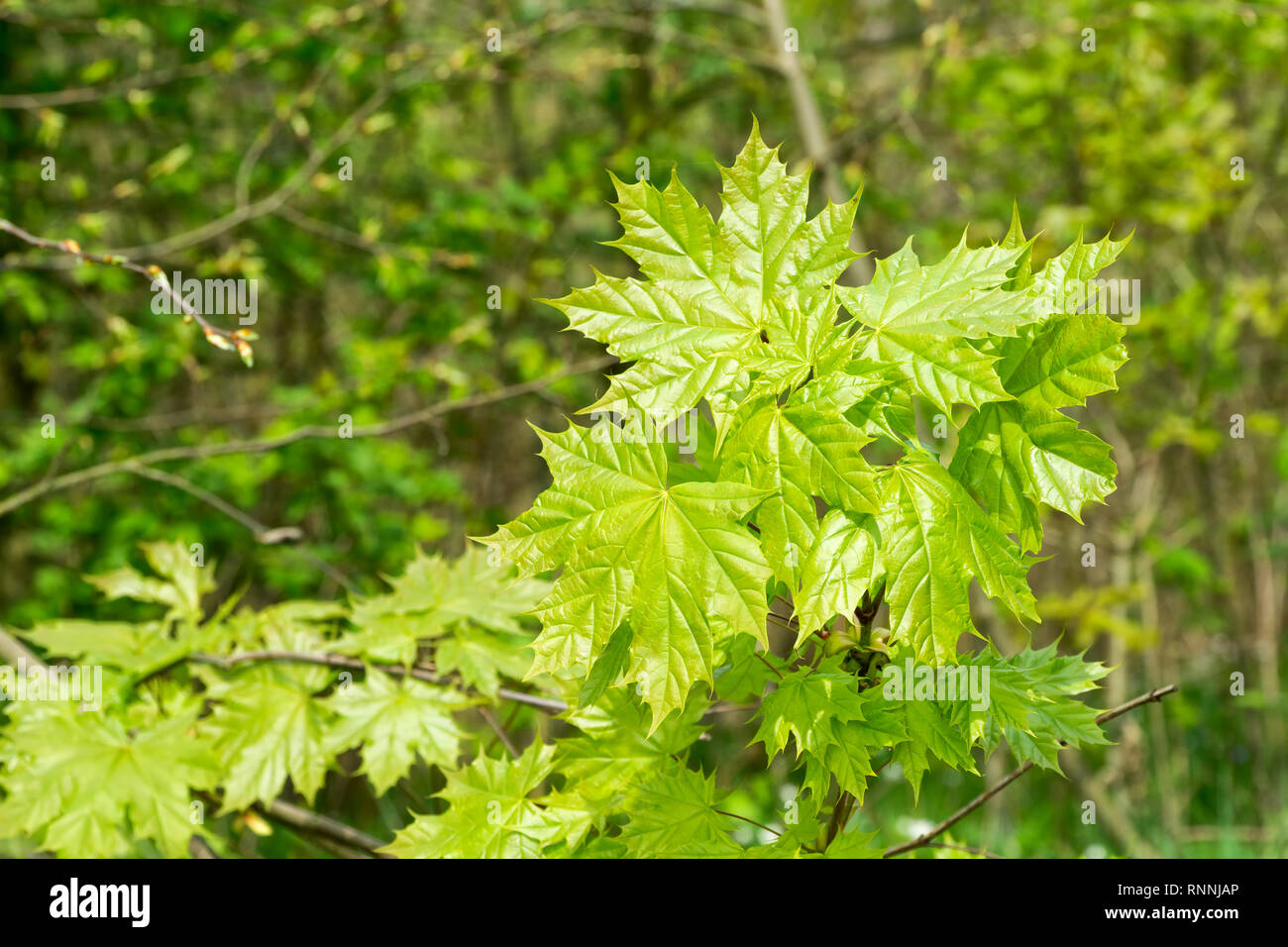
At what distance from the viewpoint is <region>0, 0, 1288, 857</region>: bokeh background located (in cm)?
416

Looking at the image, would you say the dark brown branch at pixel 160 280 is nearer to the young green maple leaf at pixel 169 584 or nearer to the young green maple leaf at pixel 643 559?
the young green maple leaf at pixel 169 584

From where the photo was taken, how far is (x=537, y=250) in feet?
17.9

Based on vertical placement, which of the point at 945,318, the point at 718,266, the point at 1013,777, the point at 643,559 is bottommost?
the point at 1013,777

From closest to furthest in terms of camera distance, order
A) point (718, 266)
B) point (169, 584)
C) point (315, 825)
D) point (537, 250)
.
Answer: point (718, 266) → point (315, 825) → point (169, 584) → point (537, 250)

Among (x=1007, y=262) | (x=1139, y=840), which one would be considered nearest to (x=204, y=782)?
(x=1007, y=262)

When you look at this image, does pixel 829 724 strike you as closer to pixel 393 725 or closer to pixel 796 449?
pixel 796 449

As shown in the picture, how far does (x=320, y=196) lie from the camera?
509cm

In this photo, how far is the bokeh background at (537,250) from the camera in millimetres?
4164

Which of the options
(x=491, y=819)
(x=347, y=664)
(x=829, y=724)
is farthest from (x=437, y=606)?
(x=829, y=724)

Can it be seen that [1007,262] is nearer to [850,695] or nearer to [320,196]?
[850,695]

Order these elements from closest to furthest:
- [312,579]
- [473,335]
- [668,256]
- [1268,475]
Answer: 1. [668,256]
2. [473,335]
3. [312,579]
4. [1268,475]

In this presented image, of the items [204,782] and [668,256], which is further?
[204,782]

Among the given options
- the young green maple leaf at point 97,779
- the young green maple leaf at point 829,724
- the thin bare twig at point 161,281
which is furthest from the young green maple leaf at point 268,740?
the young green maple leaf at point 829,724
